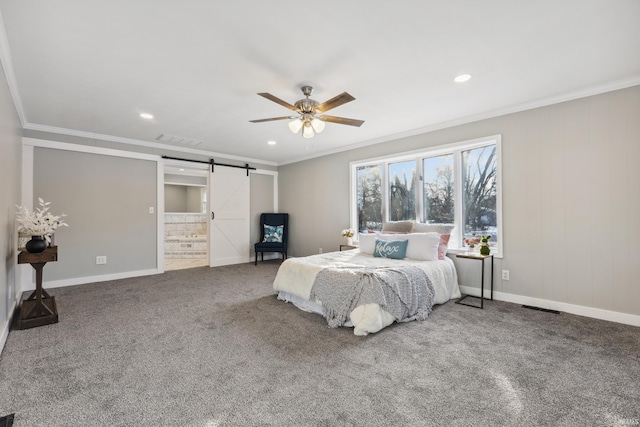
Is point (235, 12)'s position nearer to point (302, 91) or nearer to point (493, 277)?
point (302, 91)

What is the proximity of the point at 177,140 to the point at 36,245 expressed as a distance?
8.87ft

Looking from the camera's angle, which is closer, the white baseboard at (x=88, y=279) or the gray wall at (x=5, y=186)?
the gray wall at (x=5, y=186)

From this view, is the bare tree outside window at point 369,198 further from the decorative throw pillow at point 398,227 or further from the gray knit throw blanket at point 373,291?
the gray knit throw blanket at point 373,291

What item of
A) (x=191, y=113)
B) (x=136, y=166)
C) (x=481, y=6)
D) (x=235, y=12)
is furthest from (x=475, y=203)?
(x=136, y=166)

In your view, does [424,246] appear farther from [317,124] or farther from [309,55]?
[309,55]

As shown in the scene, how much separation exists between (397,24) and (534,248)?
302 cm

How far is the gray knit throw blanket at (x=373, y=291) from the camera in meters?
2.84

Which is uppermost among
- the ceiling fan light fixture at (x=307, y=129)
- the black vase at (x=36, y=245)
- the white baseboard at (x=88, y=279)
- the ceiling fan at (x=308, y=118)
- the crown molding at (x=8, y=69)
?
the crown molding at (x=8, y=69)

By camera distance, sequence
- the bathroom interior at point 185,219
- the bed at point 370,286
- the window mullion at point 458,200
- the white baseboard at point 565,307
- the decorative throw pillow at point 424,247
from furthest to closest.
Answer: the bathroom interior at point 185,219
the window mullion at point 458,200
the decorative throw pillow at point 424,247
the white baseboard at point 565,307
the bed at point 370,286

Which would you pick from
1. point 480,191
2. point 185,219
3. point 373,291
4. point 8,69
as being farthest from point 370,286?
point 185,219

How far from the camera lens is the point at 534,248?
3.49m

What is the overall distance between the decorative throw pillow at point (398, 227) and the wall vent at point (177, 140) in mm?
3615

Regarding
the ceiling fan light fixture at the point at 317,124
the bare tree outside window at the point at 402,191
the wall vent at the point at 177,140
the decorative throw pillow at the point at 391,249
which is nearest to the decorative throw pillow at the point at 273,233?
the wall vent at the point at 177,140

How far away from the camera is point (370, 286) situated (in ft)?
9.25
